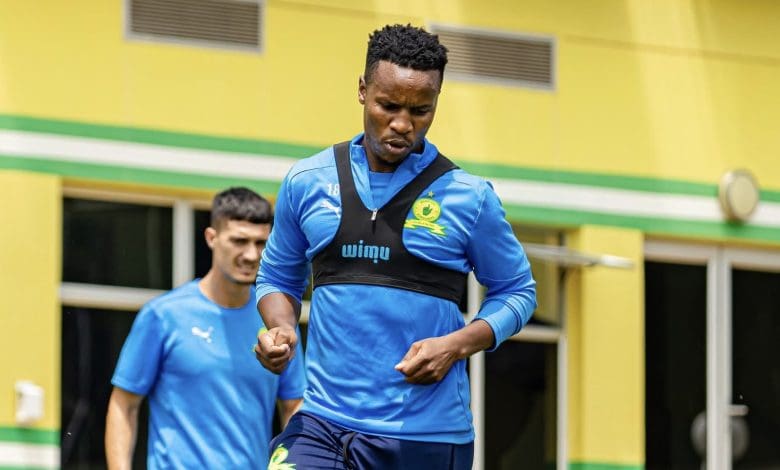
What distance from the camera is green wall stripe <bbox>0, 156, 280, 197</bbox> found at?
35.3ft

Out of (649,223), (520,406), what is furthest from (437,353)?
(649,223)

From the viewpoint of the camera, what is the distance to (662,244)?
12.8 m

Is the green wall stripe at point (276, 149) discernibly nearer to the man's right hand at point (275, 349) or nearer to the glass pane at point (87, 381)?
the glass pane at point (87, 381)

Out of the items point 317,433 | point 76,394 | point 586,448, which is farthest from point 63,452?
point 317,433

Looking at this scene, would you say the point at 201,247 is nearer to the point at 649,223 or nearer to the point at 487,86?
the point at 487,86

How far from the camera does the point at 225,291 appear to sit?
8461 millimetres

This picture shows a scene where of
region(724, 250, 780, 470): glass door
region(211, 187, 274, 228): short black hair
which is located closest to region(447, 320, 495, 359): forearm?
region(211, 187, 274, 228): short black hair

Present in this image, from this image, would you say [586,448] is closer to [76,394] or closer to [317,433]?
[76,394]

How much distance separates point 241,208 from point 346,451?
11.7 ft

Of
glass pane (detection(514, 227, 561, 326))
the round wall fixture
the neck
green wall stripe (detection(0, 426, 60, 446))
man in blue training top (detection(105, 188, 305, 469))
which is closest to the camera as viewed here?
man in blue training top (detection(105, 188, 305, 469))

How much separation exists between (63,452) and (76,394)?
0.33 meters

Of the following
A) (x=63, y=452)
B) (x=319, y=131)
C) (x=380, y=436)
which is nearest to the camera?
(x=380, y=436)

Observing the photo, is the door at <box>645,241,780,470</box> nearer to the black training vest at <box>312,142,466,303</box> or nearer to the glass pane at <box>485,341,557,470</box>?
the glass pane at <box>485,341,557,470</box>

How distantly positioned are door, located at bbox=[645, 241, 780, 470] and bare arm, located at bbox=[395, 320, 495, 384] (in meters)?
7.46
